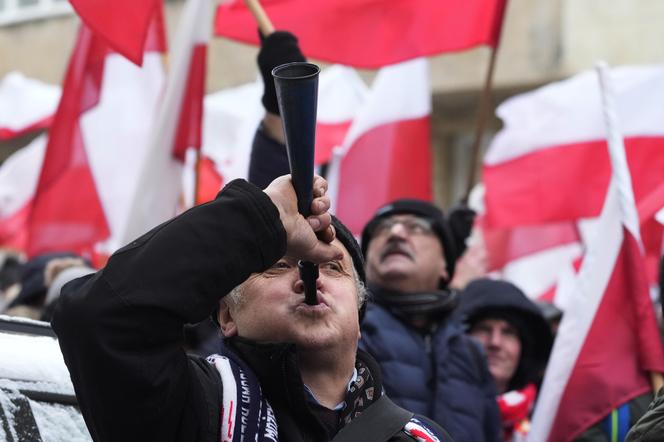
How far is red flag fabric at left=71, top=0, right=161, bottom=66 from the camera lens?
417 cm

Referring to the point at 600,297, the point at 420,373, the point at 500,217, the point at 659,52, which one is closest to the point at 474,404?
the point at 420,373

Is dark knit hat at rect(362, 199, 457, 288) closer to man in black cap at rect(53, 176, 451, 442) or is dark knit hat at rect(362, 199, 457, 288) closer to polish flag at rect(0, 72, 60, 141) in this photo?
man in black cap at rect(53, 176, 451, 442)

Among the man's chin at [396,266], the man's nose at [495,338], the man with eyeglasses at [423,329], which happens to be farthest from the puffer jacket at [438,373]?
the man's nose at [495,338]

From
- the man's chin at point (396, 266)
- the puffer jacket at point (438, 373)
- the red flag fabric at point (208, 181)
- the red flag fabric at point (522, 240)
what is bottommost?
the red flag fabric at point (522, 240)

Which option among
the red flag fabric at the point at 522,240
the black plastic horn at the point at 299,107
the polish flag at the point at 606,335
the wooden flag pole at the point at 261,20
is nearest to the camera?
the black plastic horn at the point at 299,107

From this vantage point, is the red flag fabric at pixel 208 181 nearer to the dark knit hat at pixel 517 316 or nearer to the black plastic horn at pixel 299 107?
the dark knit hat at pixel 517 316

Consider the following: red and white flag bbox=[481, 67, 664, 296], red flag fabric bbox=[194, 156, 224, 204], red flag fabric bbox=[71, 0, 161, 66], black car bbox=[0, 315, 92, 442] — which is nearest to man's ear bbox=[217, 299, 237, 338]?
black car bbox=[0, 315, 92, 442]

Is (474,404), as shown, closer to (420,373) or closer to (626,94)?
(420,373)

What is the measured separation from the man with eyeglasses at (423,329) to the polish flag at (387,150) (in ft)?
3.62

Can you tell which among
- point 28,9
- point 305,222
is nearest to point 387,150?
point 305,222

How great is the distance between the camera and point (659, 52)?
11805 millimetres

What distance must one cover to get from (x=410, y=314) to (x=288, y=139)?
2119 millimetres

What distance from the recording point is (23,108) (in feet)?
29.4

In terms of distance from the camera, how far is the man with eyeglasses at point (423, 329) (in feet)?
12.1
